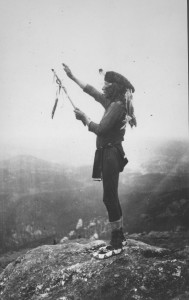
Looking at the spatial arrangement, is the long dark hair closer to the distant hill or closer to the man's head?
the man's head

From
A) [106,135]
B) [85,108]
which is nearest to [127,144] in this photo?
[85,108]

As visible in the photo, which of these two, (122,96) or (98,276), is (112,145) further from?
(98,276)

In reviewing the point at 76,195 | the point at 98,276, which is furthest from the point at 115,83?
the point at 76,195

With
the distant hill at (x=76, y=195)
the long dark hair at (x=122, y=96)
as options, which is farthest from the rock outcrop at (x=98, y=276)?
the long dark hair at (x=122, y=96)

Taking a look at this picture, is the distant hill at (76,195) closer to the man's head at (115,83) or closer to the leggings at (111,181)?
the leggings at (111,181)

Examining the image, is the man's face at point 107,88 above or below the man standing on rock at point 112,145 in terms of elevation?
above

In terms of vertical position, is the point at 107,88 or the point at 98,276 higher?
the point at 107,88

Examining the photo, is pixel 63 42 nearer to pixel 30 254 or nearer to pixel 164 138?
pixel 164 138
